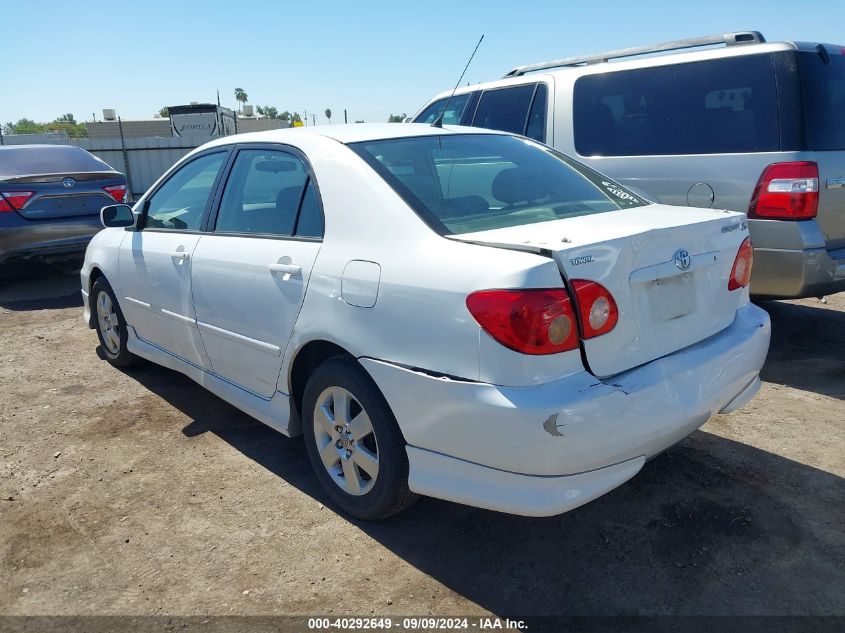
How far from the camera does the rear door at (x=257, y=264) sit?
3068 millimetres

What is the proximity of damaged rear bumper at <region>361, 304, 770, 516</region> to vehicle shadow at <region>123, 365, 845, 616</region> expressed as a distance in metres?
0.39

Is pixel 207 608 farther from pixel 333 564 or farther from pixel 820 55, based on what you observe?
pixel 820 55

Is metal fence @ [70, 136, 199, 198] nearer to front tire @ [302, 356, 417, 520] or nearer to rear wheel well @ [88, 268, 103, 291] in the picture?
rear wheel well @ [88, 268, 103, 291]

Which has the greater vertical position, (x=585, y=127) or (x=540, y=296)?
(x=585, y=127)

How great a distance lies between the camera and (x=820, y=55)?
4.48 metres

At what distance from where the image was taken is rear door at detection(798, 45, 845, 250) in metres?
4.35

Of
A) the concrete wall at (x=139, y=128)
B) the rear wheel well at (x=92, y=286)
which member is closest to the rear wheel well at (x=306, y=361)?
the rear wheel well at (x=92, y=286)

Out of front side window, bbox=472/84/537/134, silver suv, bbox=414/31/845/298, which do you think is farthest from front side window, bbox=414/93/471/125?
silver suv, bbox=414/31/845/298

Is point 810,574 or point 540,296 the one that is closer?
point 540,296

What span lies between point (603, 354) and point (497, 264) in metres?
0.49

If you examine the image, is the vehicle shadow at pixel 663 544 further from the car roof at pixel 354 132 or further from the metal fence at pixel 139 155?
the metal fence at pixel 139 155

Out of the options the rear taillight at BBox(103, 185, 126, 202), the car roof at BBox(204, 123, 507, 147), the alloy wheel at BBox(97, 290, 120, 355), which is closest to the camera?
the car roof at BBox(204, 123, 507, 147)

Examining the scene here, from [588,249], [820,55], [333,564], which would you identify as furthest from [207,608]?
[820,55]

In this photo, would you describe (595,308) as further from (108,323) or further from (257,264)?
(108,323)
